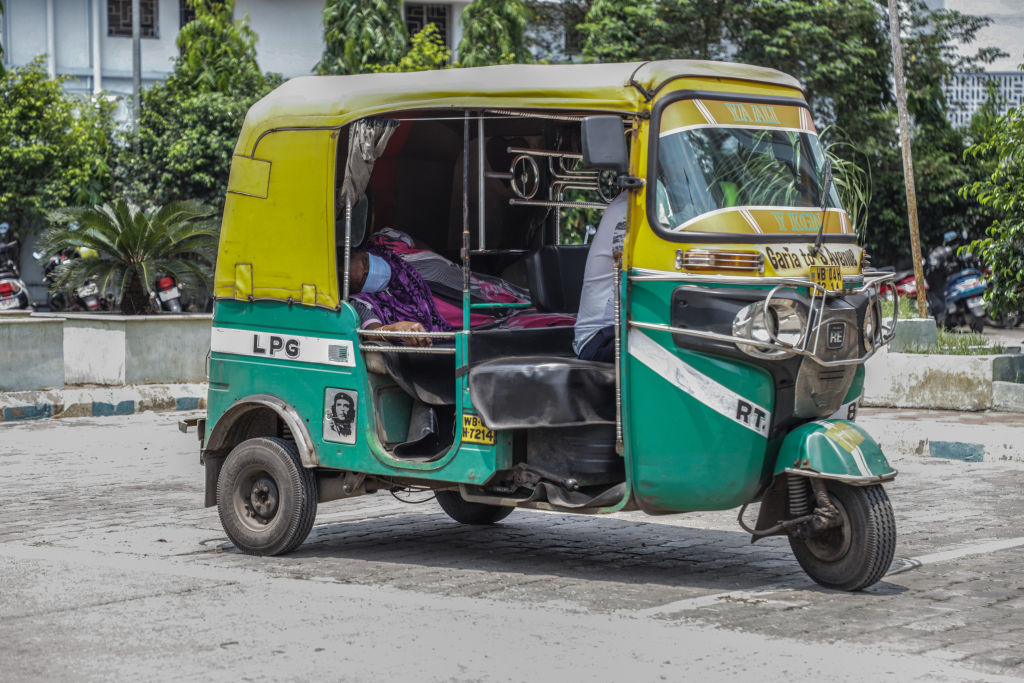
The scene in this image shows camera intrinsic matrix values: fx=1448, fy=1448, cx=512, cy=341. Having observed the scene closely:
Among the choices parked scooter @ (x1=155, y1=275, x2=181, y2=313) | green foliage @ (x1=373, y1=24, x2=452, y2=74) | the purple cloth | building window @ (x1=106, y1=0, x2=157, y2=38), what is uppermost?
building window @ (x1=106, y1=0, x2=157, y2=38)

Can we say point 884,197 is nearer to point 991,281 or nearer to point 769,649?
point 991,281

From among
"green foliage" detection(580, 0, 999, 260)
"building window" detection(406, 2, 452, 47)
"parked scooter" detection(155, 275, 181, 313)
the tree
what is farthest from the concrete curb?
"building window" detection(406, 2, 452, 47)

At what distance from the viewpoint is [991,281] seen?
1439 cm

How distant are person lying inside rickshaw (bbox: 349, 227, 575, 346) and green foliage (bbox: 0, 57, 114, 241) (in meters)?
20.5

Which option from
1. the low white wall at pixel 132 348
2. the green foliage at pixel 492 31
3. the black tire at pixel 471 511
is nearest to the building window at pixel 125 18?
the green foliage at pixel 492 31

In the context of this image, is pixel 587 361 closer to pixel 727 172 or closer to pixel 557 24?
pixel 727 172

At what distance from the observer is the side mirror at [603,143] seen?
21.0 ft

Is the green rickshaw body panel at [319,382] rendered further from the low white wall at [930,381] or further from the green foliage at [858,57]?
the green foliage at [858,57]

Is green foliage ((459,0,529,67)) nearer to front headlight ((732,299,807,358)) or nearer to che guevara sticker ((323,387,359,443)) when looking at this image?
che guevara sticker ((323,387,359,443))

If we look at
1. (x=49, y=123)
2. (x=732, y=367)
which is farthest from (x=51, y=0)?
(x=732, y=367)

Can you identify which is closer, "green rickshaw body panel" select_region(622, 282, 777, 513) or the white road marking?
the white road marking

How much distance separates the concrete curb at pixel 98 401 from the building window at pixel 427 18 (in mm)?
21794

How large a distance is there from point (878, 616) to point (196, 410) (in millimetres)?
11057

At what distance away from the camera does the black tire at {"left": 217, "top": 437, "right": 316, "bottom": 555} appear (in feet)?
24.9
